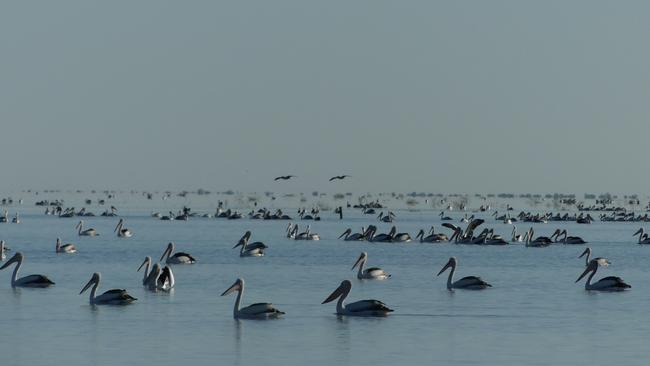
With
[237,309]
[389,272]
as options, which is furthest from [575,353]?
[389,272]

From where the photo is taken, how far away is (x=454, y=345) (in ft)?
61.2

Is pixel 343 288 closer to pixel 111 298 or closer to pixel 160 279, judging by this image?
pixel 111 298

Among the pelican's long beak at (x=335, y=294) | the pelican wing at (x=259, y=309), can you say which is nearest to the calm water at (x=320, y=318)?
the pelican's long beak at (x=335, y=294)

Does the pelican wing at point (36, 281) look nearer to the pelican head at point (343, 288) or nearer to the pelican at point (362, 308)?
the pelican head at point (343, 288)

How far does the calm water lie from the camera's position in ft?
57.9

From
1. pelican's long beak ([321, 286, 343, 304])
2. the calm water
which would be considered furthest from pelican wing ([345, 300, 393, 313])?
pelican's long beak ([321, 286, 343, 304])

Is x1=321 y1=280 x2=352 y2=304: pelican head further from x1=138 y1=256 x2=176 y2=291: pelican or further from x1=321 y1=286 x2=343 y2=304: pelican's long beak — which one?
x1=138 y1=256 x2=176 y2=291: pelican

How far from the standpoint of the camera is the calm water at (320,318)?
17641 mm

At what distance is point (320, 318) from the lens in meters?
22.0

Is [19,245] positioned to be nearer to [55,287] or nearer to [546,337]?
[55,287]

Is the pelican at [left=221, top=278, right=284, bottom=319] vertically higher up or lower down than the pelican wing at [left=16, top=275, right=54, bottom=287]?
lower down

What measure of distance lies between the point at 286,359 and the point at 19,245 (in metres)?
31.3

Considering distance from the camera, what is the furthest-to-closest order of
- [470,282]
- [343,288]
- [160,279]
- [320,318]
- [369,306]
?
[470,282]
[160,279]
[343,288]
[369,306]
[320,318]

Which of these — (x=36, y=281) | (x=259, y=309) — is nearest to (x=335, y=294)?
(x=259, y=309)
